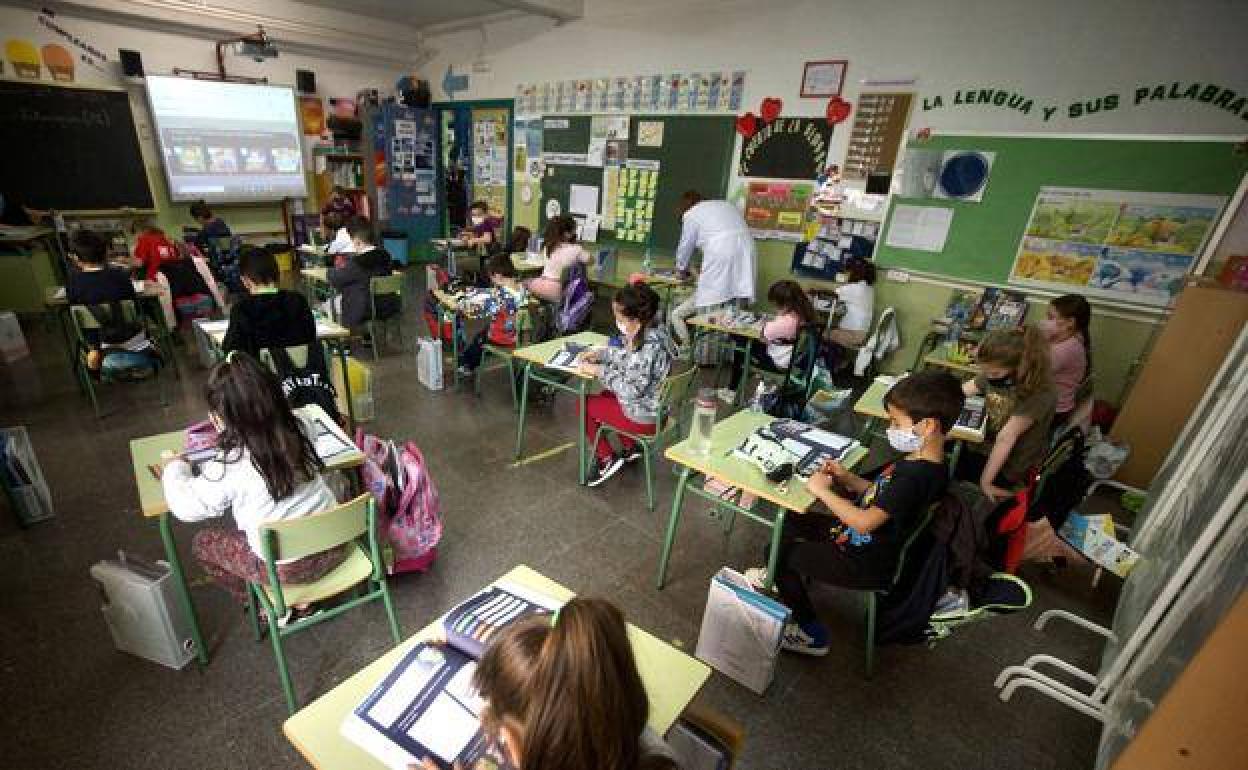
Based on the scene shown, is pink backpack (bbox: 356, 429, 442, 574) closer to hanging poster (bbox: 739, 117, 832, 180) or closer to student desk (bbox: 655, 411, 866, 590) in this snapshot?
student desk (bbox: 655, 411, 866, 590)

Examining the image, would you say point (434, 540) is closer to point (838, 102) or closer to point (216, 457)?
point (216, 457)

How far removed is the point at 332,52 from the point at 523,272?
5.09 meters

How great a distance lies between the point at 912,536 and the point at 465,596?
1.87 m

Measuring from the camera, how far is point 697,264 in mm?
6230

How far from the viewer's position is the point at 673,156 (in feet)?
19.8

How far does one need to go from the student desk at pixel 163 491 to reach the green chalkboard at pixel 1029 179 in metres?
4.80

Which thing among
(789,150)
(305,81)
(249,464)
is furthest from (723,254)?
(305,81)

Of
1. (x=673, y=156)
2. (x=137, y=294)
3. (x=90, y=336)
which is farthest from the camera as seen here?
(x=673, y=156)

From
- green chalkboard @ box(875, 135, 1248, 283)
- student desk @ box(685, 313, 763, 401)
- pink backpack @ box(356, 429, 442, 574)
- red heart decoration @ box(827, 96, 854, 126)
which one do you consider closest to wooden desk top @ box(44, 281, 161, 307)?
A: pink backpack @ box(356, 429, 442, 574)

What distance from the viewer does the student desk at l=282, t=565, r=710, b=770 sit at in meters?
1.00

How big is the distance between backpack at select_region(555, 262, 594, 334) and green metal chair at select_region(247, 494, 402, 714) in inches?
110

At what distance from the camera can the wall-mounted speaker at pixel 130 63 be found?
6.09 meters

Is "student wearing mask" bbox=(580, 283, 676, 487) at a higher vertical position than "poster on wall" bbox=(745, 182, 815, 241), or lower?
lower

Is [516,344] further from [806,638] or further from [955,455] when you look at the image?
[955,455]
